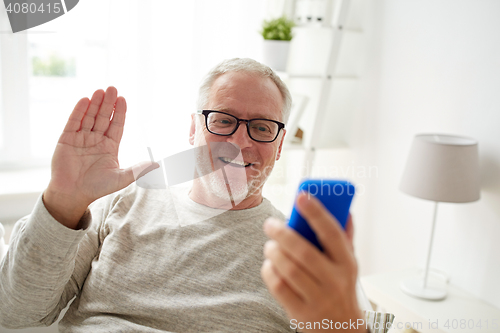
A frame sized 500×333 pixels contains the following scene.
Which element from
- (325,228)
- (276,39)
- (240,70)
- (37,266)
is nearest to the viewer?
(325,228)

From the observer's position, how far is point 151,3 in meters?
1.93

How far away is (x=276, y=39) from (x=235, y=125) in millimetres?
1095

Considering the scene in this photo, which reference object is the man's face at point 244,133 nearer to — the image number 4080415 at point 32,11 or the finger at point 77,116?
the finger at point 77,116

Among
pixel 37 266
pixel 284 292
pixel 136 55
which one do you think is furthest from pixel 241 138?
pixel 136 55

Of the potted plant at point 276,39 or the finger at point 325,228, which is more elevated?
the potted plant at point 276,39

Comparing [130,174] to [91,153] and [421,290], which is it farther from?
[421,290]

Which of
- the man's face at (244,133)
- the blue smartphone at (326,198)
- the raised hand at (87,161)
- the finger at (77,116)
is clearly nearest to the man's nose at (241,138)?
the man's face at (244,133)

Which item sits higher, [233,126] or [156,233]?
[233,126]

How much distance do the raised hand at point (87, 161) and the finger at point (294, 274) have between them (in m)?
0.53

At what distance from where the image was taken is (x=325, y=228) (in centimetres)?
45

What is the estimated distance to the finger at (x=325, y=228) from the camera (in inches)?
17.4
